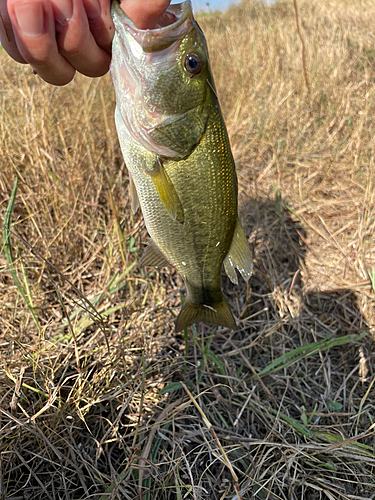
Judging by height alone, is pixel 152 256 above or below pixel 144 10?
below

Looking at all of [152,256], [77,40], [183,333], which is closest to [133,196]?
[152,256]

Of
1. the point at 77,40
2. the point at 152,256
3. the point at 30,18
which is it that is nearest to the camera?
the point at 30,18

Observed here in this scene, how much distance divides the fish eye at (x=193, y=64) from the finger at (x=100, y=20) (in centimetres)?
28

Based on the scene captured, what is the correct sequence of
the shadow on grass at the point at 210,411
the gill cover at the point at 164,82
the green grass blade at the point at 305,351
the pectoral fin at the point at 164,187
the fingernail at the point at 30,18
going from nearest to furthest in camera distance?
1. the fingernail at the point at 30,18
2. the gill cover at the point at 164,82
3. the pectoral fin at the point at 164,187
4. the shadow on grass at the point at 210,411
5. the green grass blade at the point at 305,351

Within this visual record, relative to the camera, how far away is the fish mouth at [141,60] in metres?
1.08

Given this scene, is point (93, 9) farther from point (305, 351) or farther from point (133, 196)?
point (305, 351)

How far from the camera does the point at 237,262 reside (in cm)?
141

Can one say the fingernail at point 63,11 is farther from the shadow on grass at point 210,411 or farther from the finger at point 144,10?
the shadow on grass at point 210,411

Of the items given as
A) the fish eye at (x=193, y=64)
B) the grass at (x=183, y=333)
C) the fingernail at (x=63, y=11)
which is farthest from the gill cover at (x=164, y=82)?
the grass at (x=183, y=333)

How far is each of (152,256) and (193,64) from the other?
0.76m

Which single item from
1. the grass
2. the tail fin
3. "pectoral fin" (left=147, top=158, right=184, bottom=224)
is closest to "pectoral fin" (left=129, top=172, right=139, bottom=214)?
"pectoral fin" (left=147, top=158, right=184, bottom=224)

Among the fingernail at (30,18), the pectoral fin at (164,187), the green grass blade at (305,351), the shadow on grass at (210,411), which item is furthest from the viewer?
the green grass blade at (305,351)

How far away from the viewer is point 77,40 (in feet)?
3.63

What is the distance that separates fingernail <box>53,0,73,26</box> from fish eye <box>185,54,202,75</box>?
39 centimetres
